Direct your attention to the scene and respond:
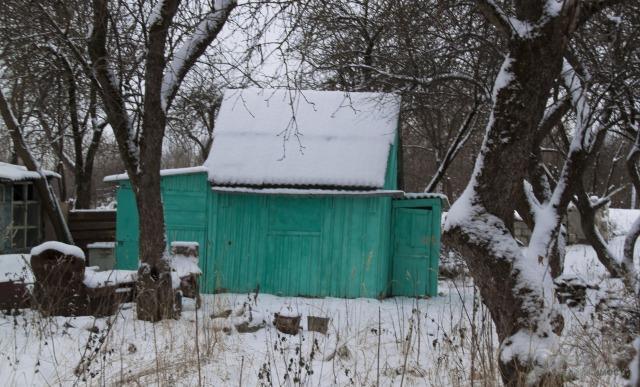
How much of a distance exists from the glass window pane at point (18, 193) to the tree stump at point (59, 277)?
8869 mm

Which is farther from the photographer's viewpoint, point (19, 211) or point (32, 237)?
point (32, 237)

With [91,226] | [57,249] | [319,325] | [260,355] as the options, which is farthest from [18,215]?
[260,355]

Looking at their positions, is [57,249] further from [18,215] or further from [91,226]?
[91,226]

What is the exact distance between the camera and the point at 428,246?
40.8 feet

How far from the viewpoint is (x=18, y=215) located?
1486 cm

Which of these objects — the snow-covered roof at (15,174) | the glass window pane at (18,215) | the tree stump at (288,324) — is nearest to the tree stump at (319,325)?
the tree stump at (288,324)

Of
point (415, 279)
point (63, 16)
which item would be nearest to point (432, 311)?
point (415, 279)

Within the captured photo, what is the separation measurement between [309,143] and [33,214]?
834 centimetres

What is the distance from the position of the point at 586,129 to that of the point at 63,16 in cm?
805

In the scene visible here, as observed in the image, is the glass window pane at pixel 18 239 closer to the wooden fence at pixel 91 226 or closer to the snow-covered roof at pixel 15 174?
the snow-covered roof at pixel 15 174

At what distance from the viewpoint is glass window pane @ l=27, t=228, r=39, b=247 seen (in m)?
15.2

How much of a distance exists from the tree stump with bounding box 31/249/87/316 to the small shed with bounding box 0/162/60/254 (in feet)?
25.5

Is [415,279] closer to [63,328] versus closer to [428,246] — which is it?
[428,246]

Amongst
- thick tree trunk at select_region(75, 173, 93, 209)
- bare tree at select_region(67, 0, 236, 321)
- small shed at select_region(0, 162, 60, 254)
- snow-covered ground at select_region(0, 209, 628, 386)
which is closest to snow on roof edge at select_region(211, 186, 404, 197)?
bare tree at select_region(67, 0, 236, 321)
